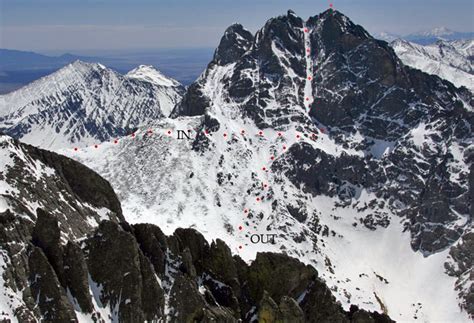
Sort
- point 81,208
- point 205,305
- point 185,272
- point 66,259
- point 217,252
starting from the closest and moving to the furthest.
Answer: point 66,259
point 205,305
point 185,272
point 217,252
point 81,208

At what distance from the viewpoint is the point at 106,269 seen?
82.4m

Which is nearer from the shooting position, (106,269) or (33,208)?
(106,269)

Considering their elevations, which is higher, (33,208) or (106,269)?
(33,208)

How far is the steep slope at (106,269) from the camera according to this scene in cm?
7369

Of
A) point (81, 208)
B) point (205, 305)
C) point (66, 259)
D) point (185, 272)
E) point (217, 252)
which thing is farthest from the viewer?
point (81, 208)

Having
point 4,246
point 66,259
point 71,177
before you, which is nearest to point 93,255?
point 66,259

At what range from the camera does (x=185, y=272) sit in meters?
90.2

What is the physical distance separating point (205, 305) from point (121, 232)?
698 inches

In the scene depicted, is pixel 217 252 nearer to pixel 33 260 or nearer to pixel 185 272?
pixel 185 272

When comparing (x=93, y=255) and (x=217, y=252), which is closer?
(x=93, y=255)

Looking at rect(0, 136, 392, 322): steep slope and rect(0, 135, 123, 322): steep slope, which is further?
rect(0, 136, 392, 322): steep slope

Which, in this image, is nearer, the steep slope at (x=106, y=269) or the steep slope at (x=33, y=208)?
the steep slope at (x=33, y=208)

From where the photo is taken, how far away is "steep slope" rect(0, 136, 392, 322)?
2901 inches

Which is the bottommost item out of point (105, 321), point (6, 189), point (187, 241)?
point (105, 321)
